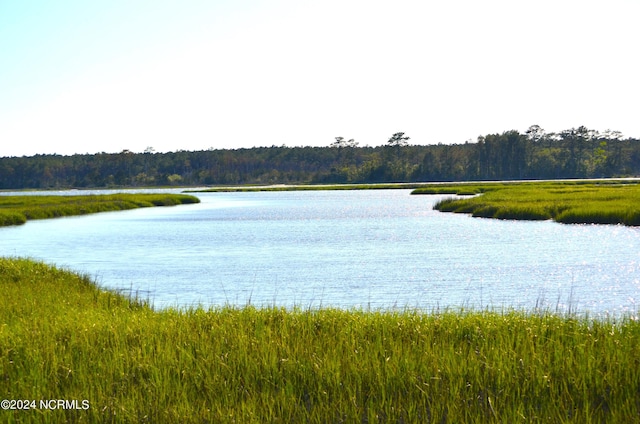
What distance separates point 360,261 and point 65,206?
59.2 metres

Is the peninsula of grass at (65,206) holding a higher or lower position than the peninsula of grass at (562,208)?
lower

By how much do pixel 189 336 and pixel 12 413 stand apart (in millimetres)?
4106

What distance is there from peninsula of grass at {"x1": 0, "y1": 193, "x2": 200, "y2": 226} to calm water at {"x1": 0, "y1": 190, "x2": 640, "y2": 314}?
690 cm

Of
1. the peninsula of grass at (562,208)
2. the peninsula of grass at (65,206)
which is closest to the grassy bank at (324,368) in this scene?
the peninsula of grass at (562,208)

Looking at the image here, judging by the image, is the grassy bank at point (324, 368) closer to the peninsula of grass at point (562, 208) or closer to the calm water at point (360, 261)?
the calm water at point (360, 261)

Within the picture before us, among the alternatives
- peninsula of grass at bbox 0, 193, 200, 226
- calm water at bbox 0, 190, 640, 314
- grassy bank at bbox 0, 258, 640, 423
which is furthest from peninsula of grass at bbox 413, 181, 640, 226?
peninsula of grass at bbox 0, 193, 200, 226

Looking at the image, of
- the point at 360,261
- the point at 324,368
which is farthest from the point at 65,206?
the point at 324,368

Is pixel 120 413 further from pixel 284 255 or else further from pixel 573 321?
pixel 284 255

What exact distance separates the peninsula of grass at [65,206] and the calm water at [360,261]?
690 cm

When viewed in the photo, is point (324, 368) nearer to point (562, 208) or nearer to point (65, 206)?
point (562, 208)

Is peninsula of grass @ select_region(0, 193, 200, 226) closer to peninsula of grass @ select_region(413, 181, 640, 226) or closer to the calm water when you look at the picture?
the calm water

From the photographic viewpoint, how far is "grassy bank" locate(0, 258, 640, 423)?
10742mm

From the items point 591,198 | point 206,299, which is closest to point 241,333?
point 206,299

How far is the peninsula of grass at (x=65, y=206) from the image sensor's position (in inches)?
2853
